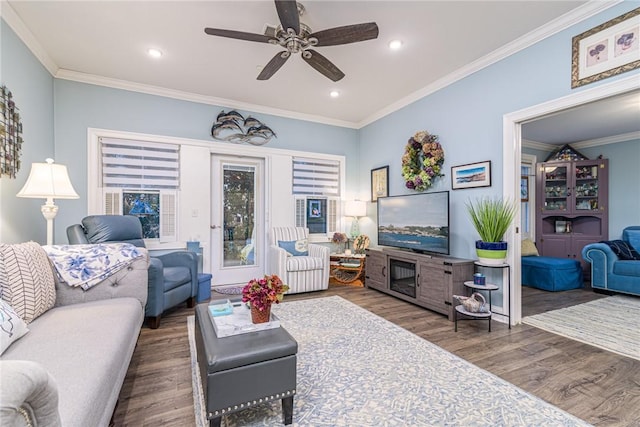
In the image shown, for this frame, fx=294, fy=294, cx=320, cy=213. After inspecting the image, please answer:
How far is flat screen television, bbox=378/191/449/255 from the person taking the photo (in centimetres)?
344

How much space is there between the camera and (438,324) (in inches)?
117

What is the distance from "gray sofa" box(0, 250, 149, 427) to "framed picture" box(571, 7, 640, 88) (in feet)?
11.9

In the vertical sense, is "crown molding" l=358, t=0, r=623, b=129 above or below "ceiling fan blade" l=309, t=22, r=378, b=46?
above

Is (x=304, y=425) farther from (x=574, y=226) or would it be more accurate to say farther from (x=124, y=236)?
(x=574, y=226)

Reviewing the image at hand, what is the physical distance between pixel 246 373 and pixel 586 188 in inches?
263

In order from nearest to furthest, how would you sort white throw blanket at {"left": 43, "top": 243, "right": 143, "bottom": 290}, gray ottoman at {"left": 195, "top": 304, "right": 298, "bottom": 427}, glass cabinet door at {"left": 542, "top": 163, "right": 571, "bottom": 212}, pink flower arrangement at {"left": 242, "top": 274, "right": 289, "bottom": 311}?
gray ottoman at {"left": 195, "top": 304, "right": 298, "bottom": 427} → pink flower arrangement at {"left": 242, "top": 274, "right": 289, "bottom": 311} → white throw blanket at {"left": 43, "top": 243, "right": 143, "bottom": 290} → glass cabinet door at {"left": 542, "top": 163, "right": 571, "bottom": 212}

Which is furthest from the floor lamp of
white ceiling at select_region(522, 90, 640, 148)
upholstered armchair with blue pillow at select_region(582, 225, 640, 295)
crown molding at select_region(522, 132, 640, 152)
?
crown molding at select_region(522, 132, 640, 152)

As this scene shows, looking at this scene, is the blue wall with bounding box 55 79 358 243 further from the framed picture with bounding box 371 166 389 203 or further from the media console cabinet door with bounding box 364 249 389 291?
the media console cabinet door with bounding box 364 249 389 291

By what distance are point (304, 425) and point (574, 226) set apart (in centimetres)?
646

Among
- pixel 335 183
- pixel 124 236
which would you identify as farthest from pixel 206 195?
pixel 335 183

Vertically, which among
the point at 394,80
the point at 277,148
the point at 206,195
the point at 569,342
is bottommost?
the point at 569,342

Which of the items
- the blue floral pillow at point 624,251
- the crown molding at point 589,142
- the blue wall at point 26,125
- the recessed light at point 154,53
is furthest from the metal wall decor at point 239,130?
the blue floral pillow at point 624,251

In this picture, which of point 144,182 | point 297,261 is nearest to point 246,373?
point 297,261

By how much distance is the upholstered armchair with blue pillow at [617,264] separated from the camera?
12.9 ft
